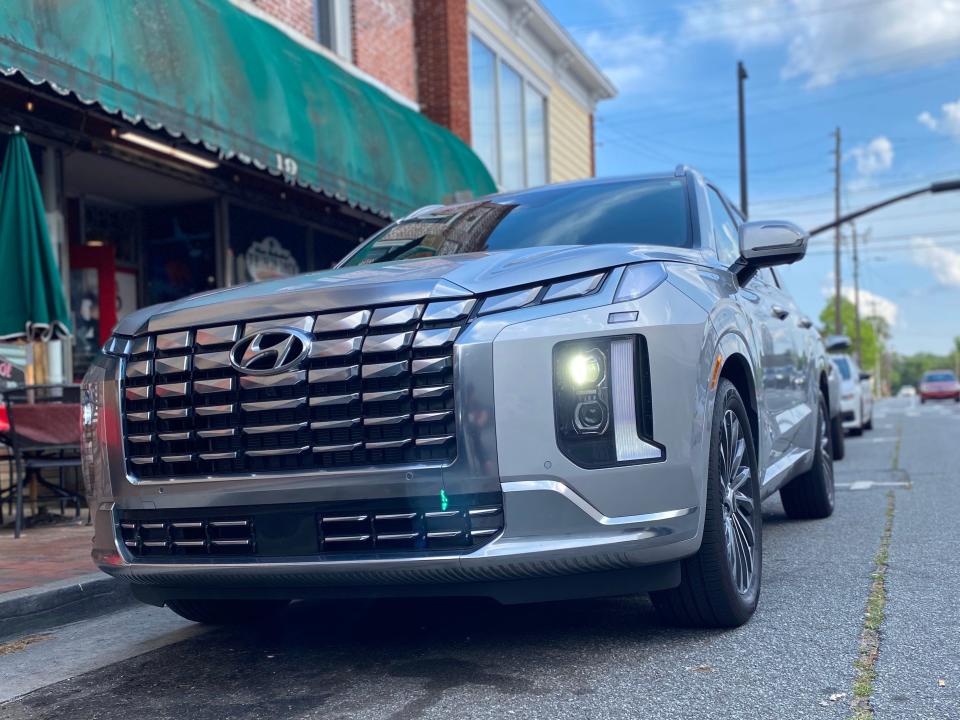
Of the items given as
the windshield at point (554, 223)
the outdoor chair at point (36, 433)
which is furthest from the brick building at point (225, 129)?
the windshield at point (554, 223)

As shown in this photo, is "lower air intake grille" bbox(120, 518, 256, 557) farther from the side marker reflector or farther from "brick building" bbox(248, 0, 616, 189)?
"brick building" bbox(248, 0, 616, 189)

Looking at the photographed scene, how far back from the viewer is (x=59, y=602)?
4688mm

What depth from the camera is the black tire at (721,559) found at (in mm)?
3447

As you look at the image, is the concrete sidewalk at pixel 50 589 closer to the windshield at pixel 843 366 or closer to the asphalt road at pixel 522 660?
the asphalt road at pixel 522 660

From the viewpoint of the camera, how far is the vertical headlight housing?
3119mm

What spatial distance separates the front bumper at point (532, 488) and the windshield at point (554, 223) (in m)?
1.26

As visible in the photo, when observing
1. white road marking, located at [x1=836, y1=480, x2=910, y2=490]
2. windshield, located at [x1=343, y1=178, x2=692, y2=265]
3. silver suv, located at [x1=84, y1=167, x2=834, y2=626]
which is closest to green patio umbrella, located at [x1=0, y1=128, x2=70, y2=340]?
windshield, located at [x1=343, y1=178, x2=692, y2=265]

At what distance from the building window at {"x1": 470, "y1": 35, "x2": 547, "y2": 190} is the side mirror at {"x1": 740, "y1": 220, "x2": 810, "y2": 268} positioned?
14.0 metres

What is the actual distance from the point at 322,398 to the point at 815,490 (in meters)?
4.09

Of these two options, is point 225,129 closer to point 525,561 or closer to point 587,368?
point 587,368

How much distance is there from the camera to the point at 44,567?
5426mm

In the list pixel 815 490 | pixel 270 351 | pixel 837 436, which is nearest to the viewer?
pixel 270 351

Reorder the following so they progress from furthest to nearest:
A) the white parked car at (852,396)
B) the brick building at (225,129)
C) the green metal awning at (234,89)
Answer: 1. the white parked car at (852,396)
2. the brick building at (225,129)
3. the green metal awning at (234,89)

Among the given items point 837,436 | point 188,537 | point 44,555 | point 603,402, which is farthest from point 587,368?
point 837,436
